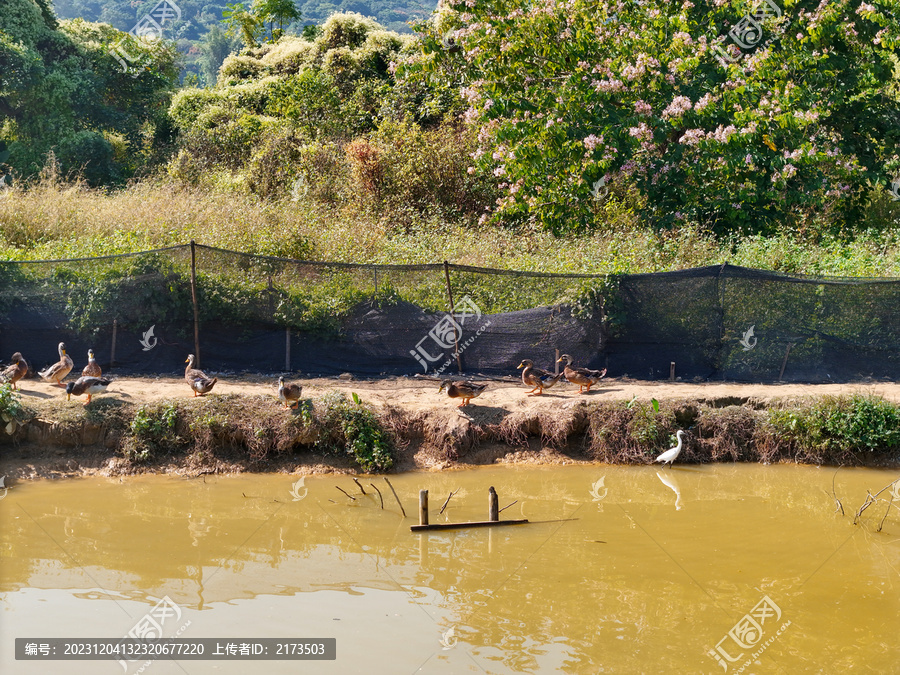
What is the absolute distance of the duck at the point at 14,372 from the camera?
10.4 m

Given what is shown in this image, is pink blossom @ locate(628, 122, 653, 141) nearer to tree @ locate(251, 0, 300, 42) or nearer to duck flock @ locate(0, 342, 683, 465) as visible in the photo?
duck flock @ locate(0, 342, 683, 465)

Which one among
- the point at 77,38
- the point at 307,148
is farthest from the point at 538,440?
the point at 77,38

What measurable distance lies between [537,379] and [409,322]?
7.35ft

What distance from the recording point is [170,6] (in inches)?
762

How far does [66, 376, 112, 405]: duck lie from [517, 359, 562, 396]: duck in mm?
5401

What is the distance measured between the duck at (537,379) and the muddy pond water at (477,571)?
1470 mm

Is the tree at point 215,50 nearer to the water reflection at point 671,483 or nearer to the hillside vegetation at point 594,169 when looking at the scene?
the hillside vegetation at point 594,169

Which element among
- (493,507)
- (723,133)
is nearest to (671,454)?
(493,507)

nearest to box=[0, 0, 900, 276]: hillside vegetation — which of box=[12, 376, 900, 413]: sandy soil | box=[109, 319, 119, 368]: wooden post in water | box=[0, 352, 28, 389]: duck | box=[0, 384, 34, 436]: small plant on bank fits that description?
box=[109, 319, 119, 368]: wooden post in water

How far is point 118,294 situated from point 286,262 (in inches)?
96.4

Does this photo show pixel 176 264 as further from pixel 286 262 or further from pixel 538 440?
pixel 538 440

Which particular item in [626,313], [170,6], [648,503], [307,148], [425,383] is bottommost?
[648,503]

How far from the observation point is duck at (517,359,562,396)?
10.9 m

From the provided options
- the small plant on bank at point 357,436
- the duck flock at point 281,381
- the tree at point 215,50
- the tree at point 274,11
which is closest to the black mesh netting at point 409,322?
the duck flock at point 281,381
